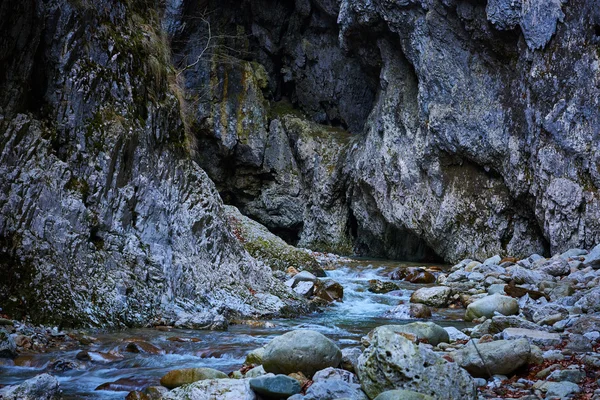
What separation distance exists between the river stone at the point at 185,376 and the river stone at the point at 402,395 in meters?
1.93

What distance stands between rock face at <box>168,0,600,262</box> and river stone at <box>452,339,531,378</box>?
14136 mm

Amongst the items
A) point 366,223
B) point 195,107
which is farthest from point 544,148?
point 195,107

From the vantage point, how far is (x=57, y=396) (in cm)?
467

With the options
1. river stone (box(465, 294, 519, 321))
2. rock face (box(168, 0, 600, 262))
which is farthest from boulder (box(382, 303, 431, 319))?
rock face (box(168, 0, 600, 262))

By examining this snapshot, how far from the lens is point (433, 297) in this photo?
11.5m

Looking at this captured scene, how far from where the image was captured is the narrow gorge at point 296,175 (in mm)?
7262

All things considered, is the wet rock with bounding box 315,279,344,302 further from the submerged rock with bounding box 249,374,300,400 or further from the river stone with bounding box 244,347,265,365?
→ the submerged rock with bounding box 249,374,300,400

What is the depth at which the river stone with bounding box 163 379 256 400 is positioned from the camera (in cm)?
464

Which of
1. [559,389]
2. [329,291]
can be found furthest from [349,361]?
[329,291]

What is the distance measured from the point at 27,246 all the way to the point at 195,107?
23434mm

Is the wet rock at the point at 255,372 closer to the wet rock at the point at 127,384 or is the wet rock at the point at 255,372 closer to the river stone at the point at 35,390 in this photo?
the wet rock at the point at 127,384

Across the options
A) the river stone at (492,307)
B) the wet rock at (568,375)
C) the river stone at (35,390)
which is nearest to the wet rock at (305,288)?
the river stone at (492,307)

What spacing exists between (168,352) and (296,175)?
79.7ft

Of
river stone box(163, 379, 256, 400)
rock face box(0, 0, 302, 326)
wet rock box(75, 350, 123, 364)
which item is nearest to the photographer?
river stone box(163, 379, 256, 400)
